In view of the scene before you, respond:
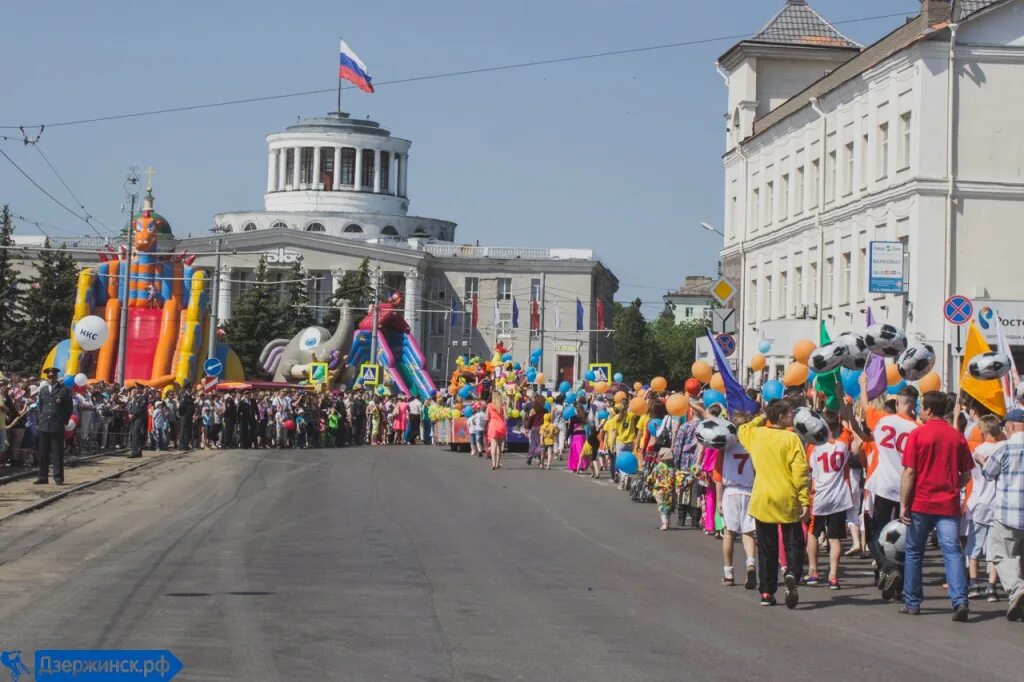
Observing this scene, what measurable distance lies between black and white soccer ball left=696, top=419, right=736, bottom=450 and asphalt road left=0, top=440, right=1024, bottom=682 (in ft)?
4.16

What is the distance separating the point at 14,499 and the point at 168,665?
17.6 metres

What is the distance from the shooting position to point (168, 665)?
507 cm

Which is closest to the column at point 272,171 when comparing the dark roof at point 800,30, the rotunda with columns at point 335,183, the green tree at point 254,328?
the rotunda with columns at point 335,183

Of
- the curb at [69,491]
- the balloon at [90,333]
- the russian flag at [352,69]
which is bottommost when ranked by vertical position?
the curb at [69,491]

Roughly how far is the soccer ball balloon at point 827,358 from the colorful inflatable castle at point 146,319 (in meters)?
39.9

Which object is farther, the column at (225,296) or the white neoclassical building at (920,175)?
the column at (225,296)

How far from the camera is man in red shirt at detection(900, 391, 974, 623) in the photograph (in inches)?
489

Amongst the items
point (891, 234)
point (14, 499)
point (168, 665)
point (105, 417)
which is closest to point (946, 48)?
point (891, 234)

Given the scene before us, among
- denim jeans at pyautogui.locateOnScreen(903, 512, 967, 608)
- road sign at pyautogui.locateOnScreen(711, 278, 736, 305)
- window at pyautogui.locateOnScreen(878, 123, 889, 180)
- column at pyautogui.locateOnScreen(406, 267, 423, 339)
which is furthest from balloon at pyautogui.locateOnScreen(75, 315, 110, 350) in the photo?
column at pyautogui.locateOnScreen(406, 267, 423, 339)

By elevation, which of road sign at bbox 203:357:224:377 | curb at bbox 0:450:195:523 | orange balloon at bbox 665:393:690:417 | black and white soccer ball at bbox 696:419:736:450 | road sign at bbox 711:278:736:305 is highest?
road sign at bbox 711:278:736:305

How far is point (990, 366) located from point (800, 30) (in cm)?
4170

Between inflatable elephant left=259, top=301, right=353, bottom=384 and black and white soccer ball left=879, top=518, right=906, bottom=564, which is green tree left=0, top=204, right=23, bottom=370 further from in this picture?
black and white soccer ball left=879, top=518, right=906, bottom=564

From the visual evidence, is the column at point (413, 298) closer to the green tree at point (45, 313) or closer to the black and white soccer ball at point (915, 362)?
the green tree at point (45, 313)

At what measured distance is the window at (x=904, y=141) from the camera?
40906 mm
